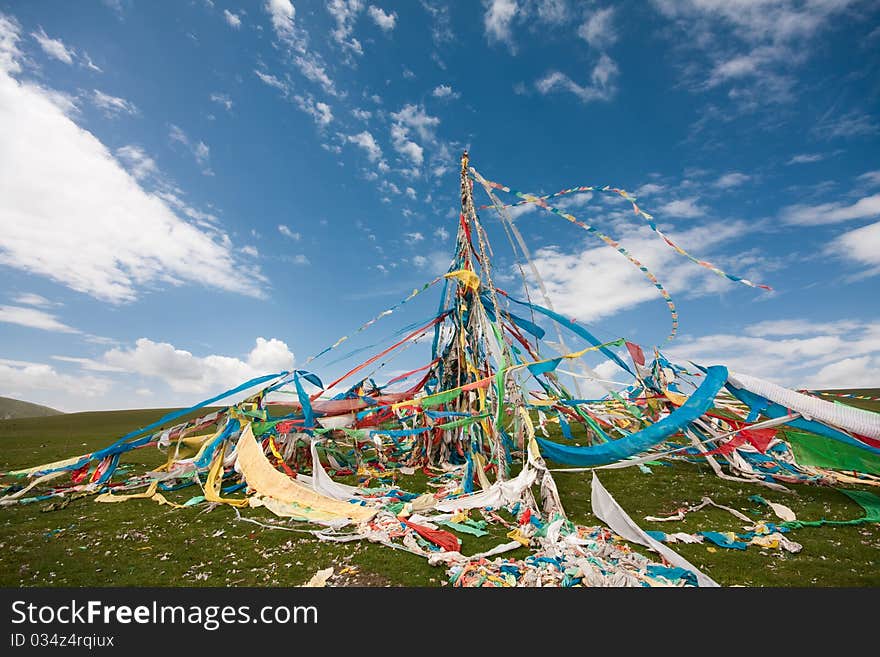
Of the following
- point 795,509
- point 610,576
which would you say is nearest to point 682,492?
point 795,509

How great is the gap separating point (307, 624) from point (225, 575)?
1.96 metres

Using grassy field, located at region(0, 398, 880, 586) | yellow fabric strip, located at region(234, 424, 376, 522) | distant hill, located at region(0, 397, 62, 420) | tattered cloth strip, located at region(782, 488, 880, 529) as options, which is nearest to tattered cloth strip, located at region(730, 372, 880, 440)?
grassy field, located at region(0, 398, 880, 586)

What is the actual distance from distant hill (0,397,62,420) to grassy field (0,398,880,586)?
77.0 metres

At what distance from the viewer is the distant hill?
63906mm

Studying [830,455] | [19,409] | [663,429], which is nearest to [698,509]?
[830,455]

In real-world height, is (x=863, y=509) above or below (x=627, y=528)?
above

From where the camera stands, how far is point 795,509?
6512 mm

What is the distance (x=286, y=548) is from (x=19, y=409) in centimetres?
9144

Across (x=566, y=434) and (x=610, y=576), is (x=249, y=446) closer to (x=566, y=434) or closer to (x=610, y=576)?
(x=610, y=576)

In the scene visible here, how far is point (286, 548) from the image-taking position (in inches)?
215

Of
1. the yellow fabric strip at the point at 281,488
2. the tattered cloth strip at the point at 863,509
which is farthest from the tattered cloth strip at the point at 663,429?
the yellow fabric strip at the point at 281,488

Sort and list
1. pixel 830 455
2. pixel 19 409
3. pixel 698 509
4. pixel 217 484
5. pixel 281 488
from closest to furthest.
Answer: pixel 830 455 < pixel 698 509 < pixel 281 488 < pixel 217 484 < pixel 19 409

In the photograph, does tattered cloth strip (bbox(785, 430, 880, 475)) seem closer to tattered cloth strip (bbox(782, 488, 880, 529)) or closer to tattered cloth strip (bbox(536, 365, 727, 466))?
tattered cloth strip (bbox(782, 488, 880, 529))

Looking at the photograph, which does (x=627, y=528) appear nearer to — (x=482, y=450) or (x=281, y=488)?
(x=482, y=450)
